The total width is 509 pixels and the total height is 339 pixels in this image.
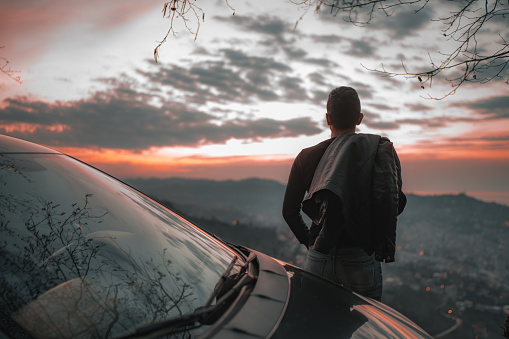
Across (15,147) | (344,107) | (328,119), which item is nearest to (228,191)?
(328,119)

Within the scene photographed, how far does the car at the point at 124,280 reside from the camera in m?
0.95

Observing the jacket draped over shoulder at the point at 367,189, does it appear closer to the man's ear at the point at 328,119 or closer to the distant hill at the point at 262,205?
the man's ear at the point at 328,119

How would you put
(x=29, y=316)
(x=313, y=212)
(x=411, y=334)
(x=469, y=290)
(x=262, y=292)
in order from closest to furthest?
(x=29, y=316)
(x=262, y=292)
(x=411, y=334)
(x=313, y=212)
(x=469, y=290)

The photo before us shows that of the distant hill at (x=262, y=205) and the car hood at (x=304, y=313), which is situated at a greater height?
the car hood at (x=304, y=313)

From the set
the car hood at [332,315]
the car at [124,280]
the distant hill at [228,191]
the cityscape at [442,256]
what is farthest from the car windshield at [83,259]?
the distant hill at [228,191]

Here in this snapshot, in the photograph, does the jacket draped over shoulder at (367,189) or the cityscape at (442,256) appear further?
the cityscape at (442,256)

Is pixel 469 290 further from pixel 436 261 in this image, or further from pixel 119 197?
pixel 119 197

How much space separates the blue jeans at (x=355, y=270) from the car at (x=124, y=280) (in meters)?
0.46

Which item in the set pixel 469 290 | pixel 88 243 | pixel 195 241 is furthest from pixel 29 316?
pixel 469 290

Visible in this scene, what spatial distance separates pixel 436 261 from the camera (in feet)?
113

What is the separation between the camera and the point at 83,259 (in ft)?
3.74

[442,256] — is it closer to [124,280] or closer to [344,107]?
[344,107]

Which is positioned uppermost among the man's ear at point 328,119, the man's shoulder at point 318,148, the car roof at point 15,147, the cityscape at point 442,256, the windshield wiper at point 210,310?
the man's ear at point 328,119

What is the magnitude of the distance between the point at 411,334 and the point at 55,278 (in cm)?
142
